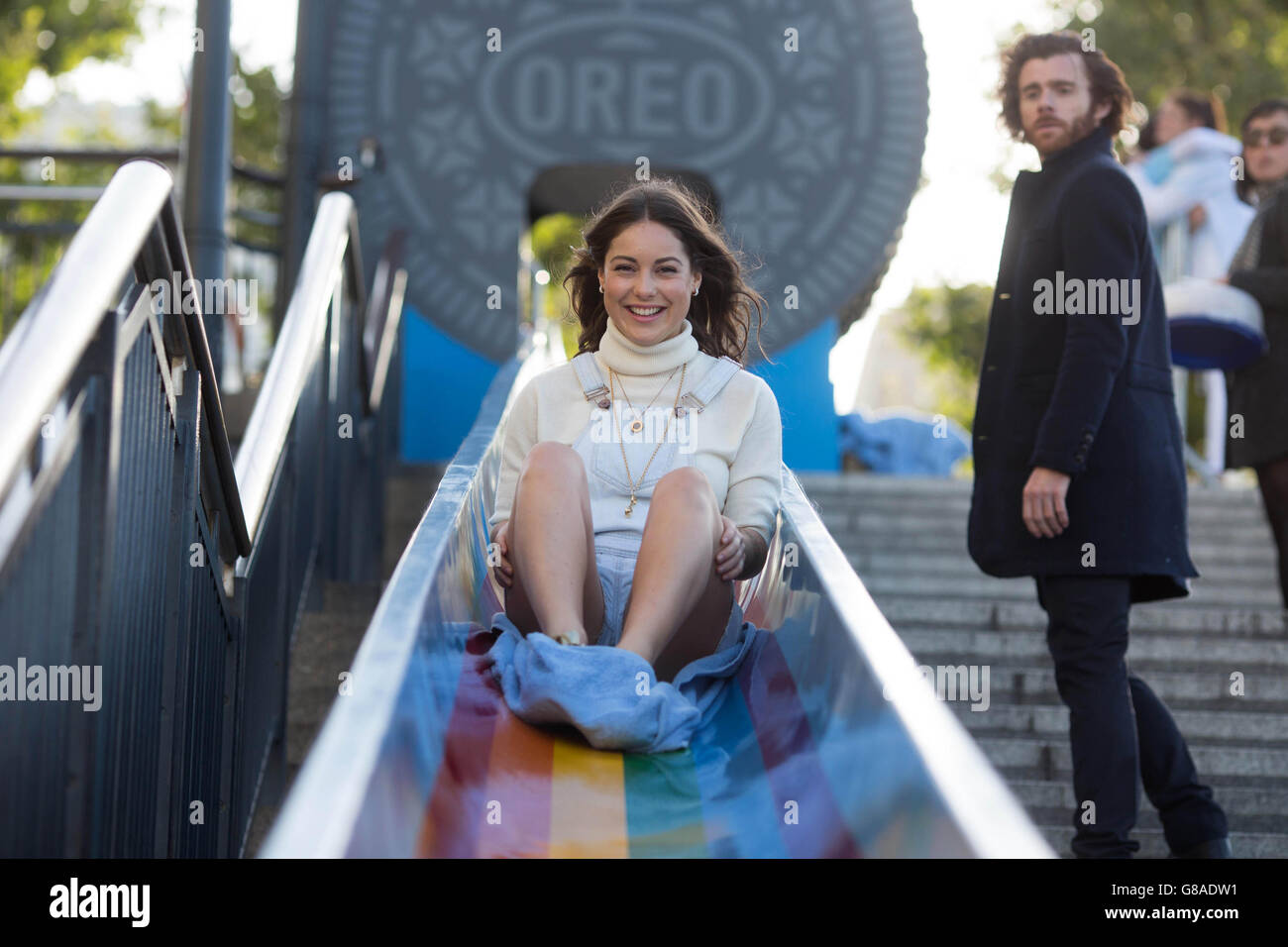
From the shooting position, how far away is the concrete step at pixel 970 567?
20.3ft

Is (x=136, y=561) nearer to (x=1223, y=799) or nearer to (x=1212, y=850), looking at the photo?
(x=1212, y=850)

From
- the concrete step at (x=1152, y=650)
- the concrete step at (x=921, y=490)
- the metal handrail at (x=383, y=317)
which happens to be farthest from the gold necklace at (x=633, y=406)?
the concrete step at (x=921, y=490)

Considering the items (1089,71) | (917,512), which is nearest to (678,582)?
(1089,71)

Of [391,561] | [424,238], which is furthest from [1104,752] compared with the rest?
[424,238]

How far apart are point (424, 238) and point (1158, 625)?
5418 mm

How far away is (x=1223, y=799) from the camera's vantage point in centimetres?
425

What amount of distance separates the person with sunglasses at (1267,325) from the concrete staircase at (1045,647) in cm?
33

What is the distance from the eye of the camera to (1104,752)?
3.47 meters

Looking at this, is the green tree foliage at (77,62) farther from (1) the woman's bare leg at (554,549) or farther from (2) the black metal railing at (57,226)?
(1) the woman's bare leg at (554,549)

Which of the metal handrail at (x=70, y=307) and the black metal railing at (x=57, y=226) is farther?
the black metal railing at (x=57, y=226)

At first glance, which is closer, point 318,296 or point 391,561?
point 318,296

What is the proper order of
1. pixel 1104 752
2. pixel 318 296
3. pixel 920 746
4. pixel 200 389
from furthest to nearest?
pixel 318 296 → pixel 1104 752 → pixel 200 389 → pixel 920 746
